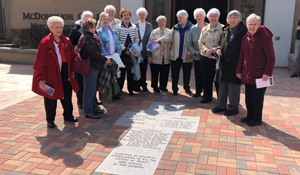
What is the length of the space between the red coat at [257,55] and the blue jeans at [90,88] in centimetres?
244

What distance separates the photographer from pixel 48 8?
11.6 metres

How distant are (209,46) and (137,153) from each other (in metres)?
2.67

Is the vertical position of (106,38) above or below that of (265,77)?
above

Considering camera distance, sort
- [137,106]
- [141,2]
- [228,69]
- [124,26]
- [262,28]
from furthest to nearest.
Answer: [141,2]
[124,26]
[137,106]
[228,69]
[262,28]

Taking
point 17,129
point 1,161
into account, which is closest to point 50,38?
point 17,129

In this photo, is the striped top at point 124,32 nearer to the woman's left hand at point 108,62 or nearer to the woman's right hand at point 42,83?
the woman's left hand at point 108,62

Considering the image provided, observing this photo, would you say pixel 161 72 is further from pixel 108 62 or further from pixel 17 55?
pixel 17 55

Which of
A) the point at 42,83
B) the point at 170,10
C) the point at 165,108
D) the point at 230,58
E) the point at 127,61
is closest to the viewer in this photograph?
the point at 42,83

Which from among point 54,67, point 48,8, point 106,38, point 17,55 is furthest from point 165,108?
point 48,8

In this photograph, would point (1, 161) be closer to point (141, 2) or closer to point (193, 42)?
point (193, 42)

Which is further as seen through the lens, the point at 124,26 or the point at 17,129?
the point at 124,26

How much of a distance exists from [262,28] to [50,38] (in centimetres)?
319

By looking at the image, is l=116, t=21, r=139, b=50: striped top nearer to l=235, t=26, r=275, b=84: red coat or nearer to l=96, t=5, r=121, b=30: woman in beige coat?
l=96, t=5, r=121, b=30: woman in beige coat

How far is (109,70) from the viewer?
16.2 ft
